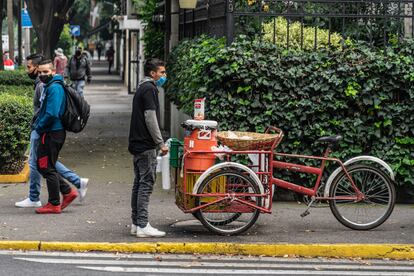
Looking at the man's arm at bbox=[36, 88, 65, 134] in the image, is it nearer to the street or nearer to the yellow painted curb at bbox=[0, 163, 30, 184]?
the street

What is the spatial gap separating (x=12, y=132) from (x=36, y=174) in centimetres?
201

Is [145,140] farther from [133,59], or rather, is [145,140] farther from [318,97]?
[133,59]

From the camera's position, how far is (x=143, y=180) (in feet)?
32.2

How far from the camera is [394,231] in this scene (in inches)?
412

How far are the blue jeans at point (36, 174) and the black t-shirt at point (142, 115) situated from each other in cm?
186

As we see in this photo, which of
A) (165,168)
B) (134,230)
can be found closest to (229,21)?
(165,168)

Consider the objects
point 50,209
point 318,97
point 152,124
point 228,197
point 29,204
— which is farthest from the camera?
point 318,97

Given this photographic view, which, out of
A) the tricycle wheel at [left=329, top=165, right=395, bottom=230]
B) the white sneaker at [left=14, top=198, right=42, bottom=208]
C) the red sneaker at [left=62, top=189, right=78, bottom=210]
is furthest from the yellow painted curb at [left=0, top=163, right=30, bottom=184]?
the tricycle wheel at [left=329, top=165, right=395, bottom=230]

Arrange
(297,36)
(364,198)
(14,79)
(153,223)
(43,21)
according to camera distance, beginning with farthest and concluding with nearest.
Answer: (43,21), (14,79), (297,36), (153,223), (364,198)

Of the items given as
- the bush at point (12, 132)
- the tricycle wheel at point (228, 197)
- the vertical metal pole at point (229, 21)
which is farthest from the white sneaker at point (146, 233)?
the bush at point (12, 132)

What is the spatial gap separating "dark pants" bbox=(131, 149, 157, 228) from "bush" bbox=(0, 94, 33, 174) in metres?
3.98

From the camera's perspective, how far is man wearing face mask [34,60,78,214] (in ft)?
35.4

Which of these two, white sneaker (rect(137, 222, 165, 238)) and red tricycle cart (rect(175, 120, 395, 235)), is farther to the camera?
red tricycle cart (rect(175, 120, 395, 235))

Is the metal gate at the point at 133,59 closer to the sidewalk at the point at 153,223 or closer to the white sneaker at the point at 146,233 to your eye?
the sidewalk at the point at 153,223
